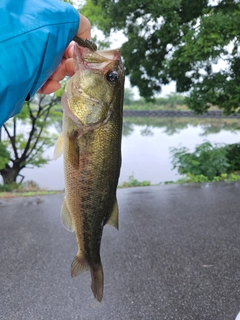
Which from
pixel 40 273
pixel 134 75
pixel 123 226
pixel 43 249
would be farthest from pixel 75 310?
pixel 134 75

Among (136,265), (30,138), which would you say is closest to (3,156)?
(30,138)

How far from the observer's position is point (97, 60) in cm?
172

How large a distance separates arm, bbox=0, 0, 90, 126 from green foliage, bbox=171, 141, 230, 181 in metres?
7.29

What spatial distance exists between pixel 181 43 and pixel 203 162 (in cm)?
331

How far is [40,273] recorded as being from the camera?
4.07 m

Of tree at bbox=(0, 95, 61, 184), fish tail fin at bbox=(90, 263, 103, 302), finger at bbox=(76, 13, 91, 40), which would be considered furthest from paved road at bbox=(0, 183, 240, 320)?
tree at bbox=(0, 95, 61, 184)

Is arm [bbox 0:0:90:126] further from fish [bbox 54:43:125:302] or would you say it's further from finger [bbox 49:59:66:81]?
finger [bbox 49:59:66:81]

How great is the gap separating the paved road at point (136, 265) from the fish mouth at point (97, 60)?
2560mm

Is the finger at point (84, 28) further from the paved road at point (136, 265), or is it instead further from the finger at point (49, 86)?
the paved road at point (136, 265)

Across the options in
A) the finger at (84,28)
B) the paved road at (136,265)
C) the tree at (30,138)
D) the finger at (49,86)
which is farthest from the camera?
the tree at (30,138)

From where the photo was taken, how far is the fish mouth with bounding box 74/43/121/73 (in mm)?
1679

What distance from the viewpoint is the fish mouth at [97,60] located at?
1.68m

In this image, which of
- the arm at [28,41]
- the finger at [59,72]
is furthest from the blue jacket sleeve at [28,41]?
the finger at [59,72]

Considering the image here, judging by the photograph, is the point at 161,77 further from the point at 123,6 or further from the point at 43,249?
the point at 43,249
